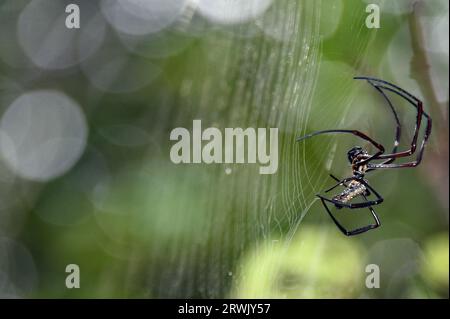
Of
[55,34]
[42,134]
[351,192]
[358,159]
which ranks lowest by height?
[351,192]

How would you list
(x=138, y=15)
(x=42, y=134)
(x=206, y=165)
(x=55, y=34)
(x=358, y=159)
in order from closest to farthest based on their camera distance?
(x=358, y=159), (x=206, y=165), (x=138, y=15), (x=55, y=34), (x=42, y=134)

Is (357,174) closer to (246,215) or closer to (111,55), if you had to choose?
(246,215)

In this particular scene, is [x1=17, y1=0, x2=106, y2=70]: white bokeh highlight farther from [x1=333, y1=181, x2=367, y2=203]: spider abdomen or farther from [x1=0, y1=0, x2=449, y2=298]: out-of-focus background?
[x1=333, y1=181, x2=367, y2=203]: spider abdomen

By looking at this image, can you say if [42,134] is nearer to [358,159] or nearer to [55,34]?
[55,34]

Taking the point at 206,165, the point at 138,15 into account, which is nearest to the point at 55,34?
the point at 138,15

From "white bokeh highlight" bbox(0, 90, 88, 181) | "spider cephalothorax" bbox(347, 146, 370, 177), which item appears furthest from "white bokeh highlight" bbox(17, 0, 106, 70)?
"spider cephalothorax" bbox(347, 146, 370, 177)

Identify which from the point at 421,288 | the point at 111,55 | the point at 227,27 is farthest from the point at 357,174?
the point at 111,55
